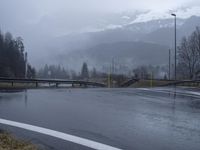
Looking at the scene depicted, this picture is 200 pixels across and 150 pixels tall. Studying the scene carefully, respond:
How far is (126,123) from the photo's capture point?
1154 cm

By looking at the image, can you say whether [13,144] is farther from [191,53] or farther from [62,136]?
[191,53]

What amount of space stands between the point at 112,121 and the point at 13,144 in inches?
148

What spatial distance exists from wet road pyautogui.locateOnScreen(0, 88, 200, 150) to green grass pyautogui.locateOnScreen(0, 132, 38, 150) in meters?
0.35

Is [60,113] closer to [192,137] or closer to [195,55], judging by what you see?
[192,137]

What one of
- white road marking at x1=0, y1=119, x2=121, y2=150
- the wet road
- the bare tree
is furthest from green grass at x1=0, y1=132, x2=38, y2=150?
the bare tree

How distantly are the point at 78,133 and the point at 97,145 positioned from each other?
1.28 metres

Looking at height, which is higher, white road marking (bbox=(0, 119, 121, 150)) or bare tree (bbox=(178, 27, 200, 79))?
bare tree (bbox=(178, 27, 200, 79))

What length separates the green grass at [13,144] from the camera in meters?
8.42

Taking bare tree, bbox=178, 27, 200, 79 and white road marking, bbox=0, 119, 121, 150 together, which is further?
bare tree, bbox=178, 27, 200, 79

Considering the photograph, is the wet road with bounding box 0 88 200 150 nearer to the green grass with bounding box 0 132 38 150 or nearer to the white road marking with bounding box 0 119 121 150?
the white road marking with bounding box 0 119 121 150

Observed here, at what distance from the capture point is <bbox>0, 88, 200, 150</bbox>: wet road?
924cm

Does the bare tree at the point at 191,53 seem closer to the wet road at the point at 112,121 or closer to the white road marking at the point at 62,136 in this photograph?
the wet road at the point at 112,121

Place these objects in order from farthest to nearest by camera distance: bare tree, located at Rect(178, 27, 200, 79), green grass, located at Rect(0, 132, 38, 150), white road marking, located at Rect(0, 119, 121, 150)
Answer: bare tree, located at Rect(178, 27, 200, 79) < white road marking, located at Rect(0, 119, 121, 150) < green grass, located at Rect(0, 132, 38, 150)

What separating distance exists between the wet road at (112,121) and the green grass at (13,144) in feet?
1.15
